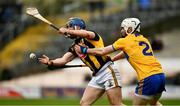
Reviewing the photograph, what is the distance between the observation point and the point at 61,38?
42.9 meters

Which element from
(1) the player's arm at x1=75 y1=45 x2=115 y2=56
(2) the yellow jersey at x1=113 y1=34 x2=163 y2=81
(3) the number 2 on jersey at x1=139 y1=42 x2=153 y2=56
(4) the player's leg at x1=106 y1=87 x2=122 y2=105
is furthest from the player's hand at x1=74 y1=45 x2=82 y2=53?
(3) the number 2 on jersey at x1=139 y1=42 x2=153 y2=56

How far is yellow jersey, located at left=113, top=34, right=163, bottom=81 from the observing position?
15.8 m

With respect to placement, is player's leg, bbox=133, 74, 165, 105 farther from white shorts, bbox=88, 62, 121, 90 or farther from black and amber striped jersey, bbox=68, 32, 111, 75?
black and amber striped jersey, bbox=68, 32, 111, 75

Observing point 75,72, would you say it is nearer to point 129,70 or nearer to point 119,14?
point 129,70

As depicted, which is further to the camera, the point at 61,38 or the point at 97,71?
the point at 61,38

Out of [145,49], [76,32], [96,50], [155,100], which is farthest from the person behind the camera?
[76,32]

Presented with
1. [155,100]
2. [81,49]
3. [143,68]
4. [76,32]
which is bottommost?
[155,100]

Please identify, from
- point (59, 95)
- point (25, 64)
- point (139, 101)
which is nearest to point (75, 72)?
point (59, 95)

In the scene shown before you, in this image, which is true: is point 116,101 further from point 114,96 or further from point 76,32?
point 76,32

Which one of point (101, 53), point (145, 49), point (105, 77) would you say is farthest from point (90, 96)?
point (145, 49)

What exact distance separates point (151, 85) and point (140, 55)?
67 centimetres

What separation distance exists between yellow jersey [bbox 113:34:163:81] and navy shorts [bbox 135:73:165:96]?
0.09 metres

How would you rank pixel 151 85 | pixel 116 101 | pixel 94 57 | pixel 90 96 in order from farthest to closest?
pixel 90 96, pixel 94 57, pixel 116 101, pixel 151 85

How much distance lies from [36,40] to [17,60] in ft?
6.63
